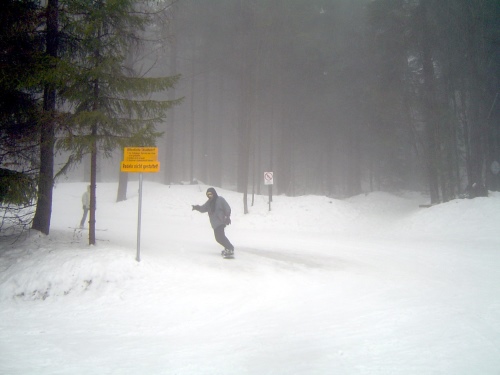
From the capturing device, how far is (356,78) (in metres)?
28.4

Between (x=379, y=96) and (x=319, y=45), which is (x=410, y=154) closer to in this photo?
(x=379, y=96)

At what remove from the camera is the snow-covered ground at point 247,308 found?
4.50 metres

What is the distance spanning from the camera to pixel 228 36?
2594 centimetres

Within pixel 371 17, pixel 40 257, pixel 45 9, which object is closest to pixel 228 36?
pixel 371 17

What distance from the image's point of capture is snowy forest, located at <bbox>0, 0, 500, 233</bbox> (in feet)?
28.9

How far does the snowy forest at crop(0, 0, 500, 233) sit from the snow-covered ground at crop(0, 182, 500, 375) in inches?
102

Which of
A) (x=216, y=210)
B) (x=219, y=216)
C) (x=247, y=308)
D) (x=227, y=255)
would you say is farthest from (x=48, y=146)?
(x=247, y=308)

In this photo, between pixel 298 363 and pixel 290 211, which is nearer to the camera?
pixel 298 363

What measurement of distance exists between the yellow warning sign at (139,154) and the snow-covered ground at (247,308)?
232cm

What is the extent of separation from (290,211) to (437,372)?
18.0 metres

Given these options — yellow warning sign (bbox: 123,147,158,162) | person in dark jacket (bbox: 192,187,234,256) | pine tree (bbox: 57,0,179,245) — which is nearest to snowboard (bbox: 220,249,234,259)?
person in dark jacket (bbox: 192,187,234,256)

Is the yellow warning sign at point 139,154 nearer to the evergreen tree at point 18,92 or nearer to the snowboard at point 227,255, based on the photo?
the evergreen tree at point 18,92

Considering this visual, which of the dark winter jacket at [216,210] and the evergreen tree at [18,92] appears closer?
the evergreen tree at [18,92]

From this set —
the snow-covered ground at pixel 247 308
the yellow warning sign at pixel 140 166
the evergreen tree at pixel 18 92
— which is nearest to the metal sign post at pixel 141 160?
the yellow warning sign at pixel 140 166
